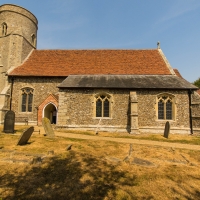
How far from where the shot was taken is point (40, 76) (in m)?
16.9

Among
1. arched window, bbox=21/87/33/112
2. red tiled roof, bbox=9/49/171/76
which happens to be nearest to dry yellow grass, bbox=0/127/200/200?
arched window, bbox=21/87/33/112

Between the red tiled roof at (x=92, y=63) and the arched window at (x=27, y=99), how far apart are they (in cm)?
193

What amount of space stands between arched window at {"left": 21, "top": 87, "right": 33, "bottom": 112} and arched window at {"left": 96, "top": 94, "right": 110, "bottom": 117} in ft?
26.3

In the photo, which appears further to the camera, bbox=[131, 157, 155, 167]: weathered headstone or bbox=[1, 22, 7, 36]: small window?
bbox=[1, 22, 7, 36]: small window

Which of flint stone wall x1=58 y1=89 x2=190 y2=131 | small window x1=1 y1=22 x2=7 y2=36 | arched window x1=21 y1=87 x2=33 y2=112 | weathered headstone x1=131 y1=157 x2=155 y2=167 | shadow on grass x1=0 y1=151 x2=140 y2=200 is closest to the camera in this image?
shadow on grass x1=0 y1=151 x2=140 y2=200

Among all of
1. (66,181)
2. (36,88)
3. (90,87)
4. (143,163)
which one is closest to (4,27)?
(36,88)

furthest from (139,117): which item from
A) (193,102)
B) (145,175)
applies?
(145,175)

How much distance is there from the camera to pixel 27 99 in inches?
672

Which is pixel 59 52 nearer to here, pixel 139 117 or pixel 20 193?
pixel 139 117

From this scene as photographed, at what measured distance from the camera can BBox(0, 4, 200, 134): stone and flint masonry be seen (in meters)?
14.1

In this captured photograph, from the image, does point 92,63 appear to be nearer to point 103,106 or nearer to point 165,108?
point 103,106

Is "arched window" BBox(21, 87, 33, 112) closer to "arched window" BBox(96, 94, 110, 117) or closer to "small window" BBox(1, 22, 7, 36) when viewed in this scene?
"arched window" BBox(96, 94, 110, 117)

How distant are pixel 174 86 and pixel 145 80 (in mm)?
2796

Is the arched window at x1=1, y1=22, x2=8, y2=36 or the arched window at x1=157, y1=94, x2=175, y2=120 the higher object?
the arched window at x1=1, y1=22, x2=8, y2=36
